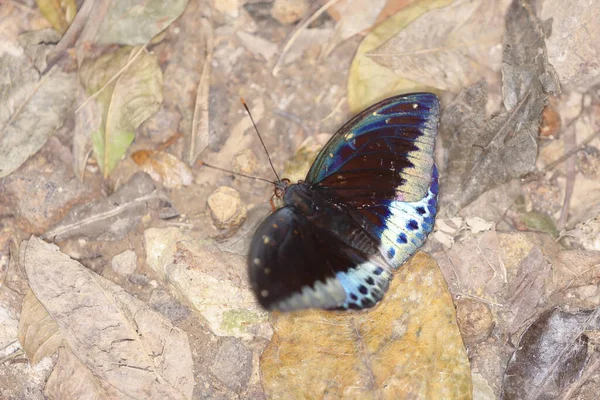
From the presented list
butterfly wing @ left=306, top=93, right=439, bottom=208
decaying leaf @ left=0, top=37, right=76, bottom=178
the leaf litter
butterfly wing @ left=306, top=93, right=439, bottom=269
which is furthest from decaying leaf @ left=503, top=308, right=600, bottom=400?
decaying leaf @ left=0, top=37, right=76, bottom=178

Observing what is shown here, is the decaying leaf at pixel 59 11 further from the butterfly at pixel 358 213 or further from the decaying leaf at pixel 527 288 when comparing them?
the decaying leaf at pixel 527 288

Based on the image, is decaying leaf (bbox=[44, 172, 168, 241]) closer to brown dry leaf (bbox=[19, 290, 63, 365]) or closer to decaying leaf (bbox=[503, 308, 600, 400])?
brown dry leaf (bbox=[19, 290, 63, 365])

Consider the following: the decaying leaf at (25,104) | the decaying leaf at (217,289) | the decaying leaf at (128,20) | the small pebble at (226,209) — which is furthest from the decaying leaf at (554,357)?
the decaying leaf at (25,104)

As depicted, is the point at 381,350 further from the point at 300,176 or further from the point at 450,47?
the point at 450,47

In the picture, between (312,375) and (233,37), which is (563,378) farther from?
(233,37)

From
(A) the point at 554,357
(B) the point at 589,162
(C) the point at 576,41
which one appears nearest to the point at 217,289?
(A) the point at 554,357
